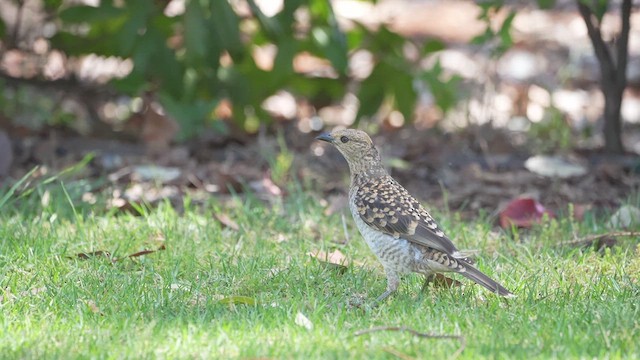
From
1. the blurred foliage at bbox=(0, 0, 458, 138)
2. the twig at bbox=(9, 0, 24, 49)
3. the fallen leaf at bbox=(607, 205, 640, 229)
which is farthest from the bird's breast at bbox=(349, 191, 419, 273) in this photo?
the twig at bbox=(9, 0, 24, 49)

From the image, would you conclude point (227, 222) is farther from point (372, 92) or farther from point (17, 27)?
point (17, 27)

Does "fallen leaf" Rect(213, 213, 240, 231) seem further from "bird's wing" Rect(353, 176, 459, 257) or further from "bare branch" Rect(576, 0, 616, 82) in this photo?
"bare branch" Rect(576, 0, 616, 82)

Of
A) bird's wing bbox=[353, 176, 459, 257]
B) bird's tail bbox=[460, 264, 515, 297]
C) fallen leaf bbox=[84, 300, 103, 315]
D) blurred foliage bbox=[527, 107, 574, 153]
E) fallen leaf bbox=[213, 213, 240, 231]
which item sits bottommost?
fallen leaf bbox=[213, 213, 240, 231]

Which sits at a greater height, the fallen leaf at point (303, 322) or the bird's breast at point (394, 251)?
the bird's breast at point (394, 251)

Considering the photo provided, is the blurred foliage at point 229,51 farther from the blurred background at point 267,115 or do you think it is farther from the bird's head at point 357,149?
the bird's head at point 357,149

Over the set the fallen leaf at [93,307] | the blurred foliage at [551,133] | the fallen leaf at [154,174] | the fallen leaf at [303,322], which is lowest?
the fallen leaf at [154,174]

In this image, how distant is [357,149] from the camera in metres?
6.02

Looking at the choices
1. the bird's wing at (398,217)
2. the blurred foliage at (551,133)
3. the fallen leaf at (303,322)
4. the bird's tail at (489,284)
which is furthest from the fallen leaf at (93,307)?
Answer: the blurred foliage at (551,133)

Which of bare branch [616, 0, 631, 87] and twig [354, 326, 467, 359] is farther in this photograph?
bare branch [616, 0, 631, 87]

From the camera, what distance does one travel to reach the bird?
5.21 meters

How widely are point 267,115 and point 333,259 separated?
10.6ft

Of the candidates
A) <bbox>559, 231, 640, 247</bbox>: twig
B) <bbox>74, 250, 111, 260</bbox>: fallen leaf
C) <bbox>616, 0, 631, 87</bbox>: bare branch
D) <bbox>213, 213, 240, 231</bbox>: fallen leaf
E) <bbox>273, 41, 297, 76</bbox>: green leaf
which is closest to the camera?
<bbox>74, 250, 111, 260</bbox>: fallen leaf

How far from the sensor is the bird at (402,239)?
521 centimetres

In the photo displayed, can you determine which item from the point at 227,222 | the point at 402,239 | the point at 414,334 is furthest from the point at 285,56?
the point at 414,334
